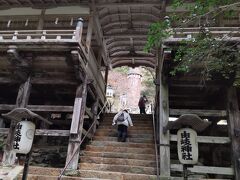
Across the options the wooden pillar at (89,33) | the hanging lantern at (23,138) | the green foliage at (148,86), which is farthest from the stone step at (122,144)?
the green foliage at (148,86)

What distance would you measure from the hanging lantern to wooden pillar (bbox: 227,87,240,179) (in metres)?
6.44

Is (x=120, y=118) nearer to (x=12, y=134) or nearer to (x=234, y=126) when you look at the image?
(x=12, y=134)

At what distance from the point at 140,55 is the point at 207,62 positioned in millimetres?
8585

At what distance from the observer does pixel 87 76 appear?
1030cm

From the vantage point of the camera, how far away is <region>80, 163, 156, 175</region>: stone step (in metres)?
8.36

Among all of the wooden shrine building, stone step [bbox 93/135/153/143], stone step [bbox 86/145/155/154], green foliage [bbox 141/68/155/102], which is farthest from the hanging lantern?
green foliage [bbox 141/68/155/102]

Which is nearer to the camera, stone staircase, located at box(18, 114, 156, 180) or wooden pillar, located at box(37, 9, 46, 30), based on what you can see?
stone staircase, located at box(18, 114, 156, 180)

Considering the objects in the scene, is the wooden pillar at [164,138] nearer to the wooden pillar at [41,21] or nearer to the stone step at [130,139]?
the stone step at [130,139]

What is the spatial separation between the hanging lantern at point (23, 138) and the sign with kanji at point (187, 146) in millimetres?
3861

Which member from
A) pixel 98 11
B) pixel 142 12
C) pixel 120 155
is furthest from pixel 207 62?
pixel 98 11

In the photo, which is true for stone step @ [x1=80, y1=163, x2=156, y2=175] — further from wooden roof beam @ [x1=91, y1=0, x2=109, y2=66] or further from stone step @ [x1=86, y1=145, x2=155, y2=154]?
wooden roof beam @ [x1=91, y1=0, x2=109, y2=66]

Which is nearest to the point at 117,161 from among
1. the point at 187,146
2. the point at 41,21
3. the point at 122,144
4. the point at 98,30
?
the point at 122,144

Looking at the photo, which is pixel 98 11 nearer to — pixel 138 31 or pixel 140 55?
pixel 138 31

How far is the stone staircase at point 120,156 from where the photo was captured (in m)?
8.12
